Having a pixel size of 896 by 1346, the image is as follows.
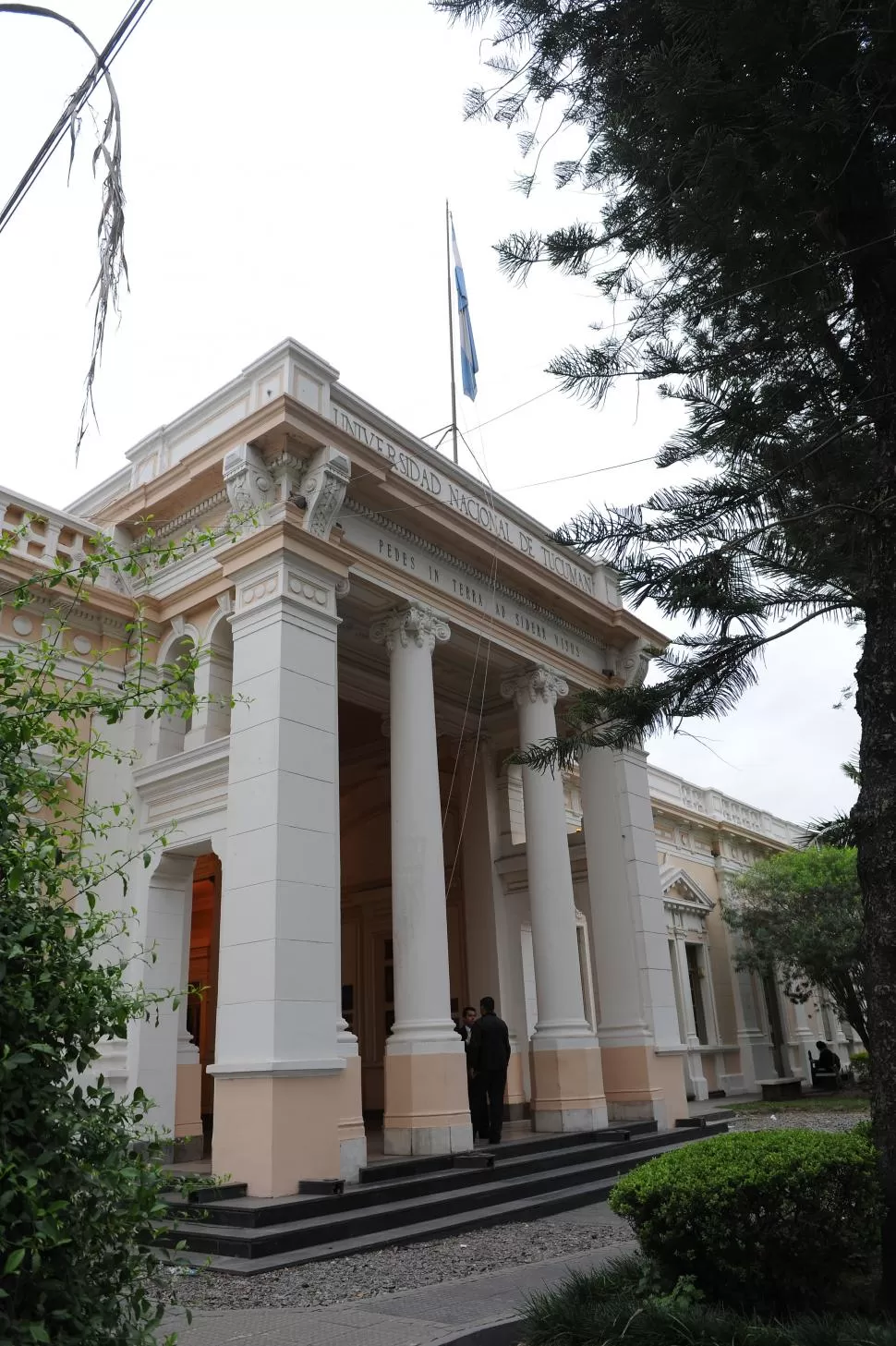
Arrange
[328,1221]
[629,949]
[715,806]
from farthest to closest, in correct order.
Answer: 1. [715,806]
2. [629,949]
3. [328,1221]

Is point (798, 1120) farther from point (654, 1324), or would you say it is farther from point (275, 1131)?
point (654, 1324)

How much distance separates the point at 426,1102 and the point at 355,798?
27.6 ft

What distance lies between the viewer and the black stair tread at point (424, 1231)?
24.3 feet

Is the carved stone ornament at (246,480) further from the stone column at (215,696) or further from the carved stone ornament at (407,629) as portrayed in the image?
the carved stone ornament at (407,629)

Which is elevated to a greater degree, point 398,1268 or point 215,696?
point 215,696

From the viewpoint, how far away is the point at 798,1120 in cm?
1739

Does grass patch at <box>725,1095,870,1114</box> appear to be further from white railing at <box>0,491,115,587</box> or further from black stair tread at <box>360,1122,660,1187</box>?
white railing at <box>0,491,115,587</box>

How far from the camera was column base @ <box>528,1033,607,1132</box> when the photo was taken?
43.3 feet

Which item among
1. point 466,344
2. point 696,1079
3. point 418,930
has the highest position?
point 466,344

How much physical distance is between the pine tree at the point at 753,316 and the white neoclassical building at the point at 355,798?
3309 millimetres

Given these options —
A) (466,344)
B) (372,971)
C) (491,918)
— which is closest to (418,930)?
(491,918)

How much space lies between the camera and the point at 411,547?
13.0m

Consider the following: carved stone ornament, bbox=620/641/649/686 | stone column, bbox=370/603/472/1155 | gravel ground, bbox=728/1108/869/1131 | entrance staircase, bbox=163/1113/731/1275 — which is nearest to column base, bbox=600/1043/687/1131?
gravel ground, bbox=728/1108/869/1131

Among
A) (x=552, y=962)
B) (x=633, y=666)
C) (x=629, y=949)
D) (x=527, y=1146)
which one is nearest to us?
(x=527, y=1146)
